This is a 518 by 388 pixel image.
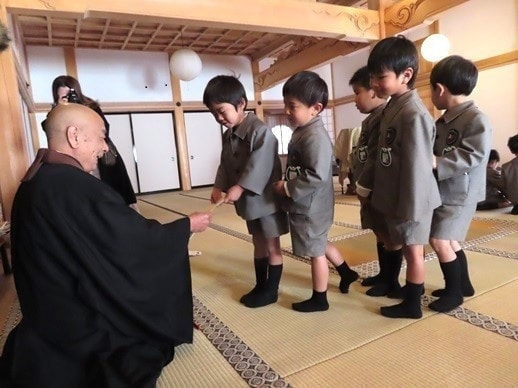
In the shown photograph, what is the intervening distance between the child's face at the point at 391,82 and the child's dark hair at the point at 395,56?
14mm

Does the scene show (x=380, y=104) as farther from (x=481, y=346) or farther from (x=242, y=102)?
(x=481, y=346)

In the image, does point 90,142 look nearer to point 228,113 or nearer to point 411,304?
point 228,113

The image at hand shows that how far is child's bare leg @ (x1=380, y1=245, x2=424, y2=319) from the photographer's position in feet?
4.75

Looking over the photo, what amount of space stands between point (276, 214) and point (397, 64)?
796mm

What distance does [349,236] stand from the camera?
9.77 ft

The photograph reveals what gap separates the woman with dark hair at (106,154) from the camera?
6.43ft

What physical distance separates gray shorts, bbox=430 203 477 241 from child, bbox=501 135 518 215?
247 cm

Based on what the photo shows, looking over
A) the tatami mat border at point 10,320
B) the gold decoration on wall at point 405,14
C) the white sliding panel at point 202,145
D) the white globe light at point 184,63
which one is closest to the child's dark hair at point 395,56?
the tatami mat border at point 10,320

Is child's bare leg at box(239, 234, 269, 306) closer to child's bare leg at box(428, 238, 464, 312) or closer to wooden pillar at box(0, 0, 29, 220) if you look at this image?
child's bare leg at box(428, 238, 464, 312)

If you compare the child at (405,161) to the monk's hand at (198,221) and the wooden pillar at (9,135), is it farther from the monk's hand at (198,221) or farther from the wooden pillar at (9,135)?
the wooden pillar at (9,135)

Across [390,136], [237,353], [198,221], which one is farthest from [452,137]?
[237,353]

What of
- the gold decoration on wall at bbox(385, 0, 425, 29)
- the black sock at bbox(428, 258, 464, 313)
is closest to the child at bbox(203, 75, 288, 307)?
the black sock at bbox(428, 258, 464, 313)

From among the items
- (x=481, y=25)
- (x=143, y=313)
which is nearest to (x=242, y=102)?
(x=143, y=313)

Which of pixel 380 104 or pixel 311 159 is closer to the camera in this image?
pixel 311 159
